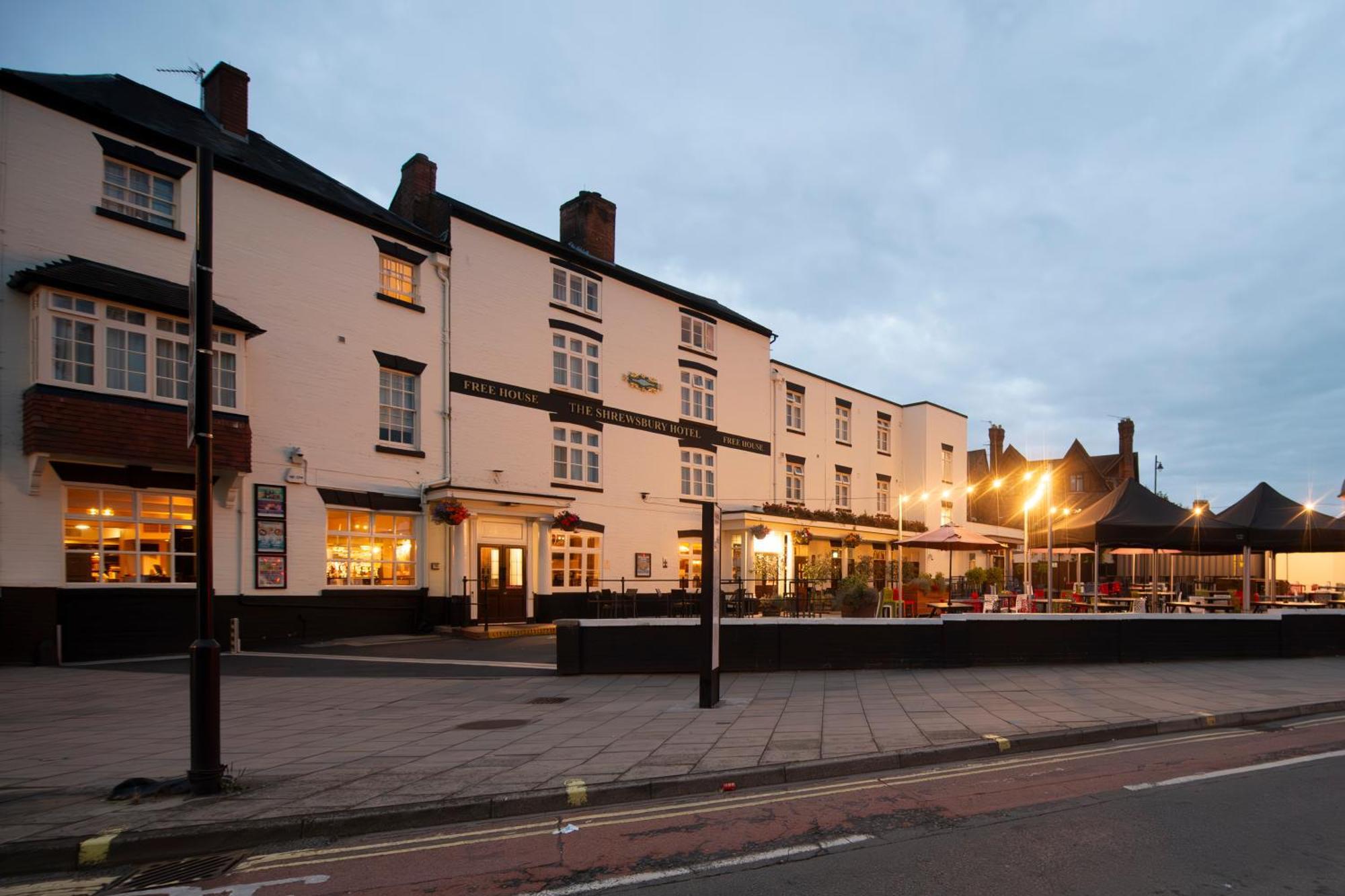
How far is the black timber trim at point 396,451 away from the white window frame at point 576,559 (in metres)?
4.81

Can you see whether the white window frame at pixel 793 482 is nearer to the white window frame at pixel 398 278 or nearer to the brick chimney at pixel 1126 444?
the white window frame at pixel 398 278

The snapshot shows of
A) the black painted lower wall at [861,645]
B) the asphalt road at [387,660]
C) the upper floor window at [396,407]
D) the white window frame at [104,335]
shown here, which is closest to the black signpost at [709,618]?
the black painted lower wall at [861,645]

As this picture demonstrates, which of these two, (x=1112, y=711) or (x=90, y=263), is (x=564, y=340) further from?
(x=1112, y=711)

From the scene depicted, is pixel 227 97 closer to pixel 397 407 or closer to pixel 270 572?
pixel 397 407

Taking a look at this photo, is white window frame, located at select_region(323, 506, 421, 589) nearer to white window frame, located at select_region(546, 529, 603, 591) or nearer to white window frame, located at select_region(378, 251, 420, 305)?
white window frame, located at select_region(546, 529, 603, 591)

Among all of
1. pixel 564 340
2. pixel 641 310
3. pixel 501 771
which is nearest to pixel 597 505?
pixel 564 340

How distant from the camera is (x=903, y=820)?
5.98 metres

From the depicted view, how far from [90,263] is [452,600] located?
1089 cm

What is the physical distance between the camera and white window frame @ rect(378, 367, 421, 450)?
2114cm

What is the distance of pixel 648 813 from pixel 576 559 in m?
19.1

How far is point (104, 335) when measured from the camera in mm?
15469

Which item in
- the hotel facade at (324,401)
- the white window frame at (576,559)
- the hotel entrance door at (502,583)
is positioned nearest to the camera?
the hotel facade at (324,401)

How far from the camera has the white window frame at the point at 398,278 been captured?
2147cm

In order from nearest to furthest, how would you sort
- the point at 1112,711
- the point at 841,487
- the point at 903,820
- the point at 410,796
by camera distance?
the point at 903,820, the point at 410,796, the point at 1112,711, the point at 841,487
